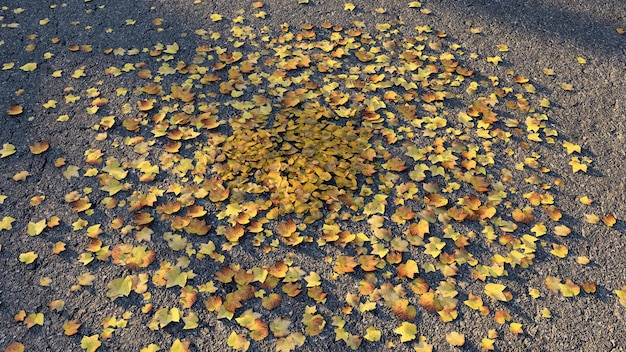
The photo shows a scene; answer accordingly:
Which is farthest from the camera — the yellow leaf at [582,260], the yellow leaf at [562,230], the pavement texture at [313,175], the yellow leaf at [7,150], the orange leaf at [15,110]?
the orange leaf at [15,110]

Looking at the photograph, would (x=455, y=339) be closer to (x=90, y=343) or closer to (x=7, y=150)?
(x=90, y=343)

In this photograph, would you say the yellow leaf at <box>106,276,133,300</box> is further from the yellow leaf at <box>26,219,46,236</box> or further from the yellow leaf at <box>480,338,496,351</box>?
the yellow leaf at <box>480,338,496,351</box>

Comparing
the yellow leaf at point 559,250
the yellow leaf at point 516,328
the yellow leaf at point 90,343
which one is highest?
the yellow leaf at point 559,250

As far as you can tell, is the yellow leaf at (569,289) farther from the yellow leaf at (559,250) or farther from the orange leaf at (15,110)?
the orange leaf at (15,110)

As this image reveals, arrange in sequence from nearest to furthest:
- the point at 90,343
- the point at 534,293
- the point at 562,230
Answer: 1. the point at 90,343
2. the point at 534,293
3. the point at 562,230

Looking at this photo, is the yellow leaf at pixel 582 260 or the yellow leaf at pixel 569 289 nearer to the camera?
the yellow leaf at pixel 569 289

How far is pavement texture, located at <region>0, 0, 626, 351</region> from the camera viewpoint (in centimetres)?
276

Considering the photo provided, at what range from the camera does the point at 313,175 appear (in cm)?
338

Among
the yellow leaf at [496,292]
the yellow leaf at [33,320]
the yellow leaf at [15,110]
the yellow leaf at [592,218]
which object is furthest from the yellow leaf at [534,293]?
the yellow leaf at [15,110]

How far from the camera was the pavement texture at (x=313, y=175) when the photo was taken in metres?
2.76

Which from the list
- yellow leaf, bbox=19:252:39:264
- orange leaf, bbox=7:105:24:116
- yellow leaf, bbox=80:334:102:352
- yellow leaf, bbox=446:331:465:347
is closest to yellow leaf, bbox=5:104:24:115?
orange leaf, bbox=7:105:24:116

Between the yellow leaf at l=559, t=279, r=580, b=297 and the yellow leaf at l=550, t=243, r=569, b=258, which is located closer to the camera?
the yellow leaf at l=559, t=279, r=580, b=297

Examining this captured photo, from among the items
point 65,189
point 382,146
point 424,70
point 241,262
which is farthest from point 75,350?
point 424,70

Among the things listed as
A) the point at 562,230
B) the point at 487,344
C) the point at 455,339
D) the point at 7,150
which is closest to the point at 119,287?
the point at 7,150
